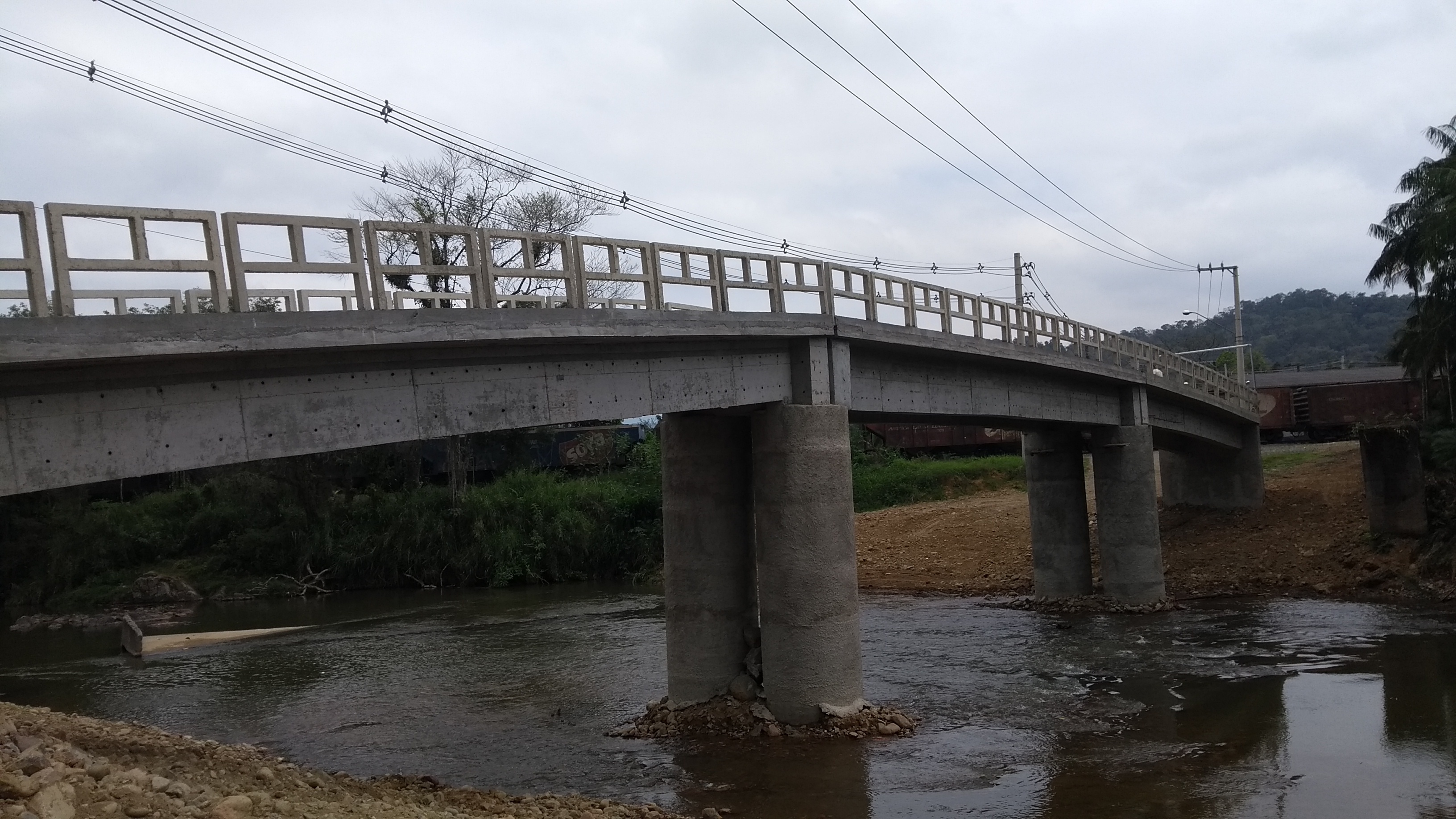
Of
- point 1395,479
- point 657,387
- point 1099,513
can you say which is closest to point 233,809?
point 657,387

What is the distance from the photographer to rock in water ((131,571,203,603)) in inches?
A: 1834

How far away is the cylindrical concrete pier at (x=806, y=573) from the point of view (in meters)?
16.9

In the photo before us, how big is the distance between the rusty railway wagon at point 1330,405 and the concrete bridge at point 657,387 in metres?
21.2

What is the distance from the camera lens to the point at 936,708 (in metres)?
19.0

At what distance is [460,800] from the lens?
1278 centimetres

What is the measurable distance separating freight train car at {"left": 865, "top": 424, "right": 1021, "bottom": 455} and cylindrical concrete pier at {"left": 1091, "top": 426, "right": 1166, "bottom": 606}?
2567 centimetres

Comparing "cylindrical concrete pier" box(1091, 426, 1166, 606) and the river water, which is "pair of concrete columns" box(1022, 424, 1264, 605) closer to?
"cylindrical concrete pier" box(1091, 426, 1166, 606)

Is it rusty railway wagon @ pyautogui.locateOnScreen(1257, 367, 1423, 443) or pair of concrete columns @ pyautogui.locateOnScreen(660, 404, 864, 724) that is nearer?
pair of concrete columns @ pyautogui.locateOnScreen(660, 404, 864, 724)

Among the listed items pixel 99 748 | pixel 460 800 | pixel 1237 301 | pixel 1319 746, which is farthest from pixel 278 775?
pixel 1237 301

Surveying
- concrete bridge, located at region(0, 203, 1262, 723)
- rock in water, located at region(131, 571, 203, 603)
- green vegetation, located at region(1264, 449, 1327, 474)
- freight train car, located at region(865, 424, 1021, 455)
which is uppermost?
concrete bridge, located at region(0, 203, 1262, 723)

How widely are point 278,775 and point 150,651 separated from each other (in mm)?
20812

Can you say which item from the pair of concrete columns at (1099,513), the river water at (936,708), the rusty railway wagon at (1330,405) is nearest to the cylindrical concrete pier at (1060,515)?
the pair of concrete columns at (1099,513)

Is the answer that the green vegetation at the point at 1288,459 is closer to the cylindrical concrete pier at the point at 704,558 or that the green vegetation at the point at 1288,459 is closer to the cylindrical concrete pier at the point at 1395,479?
the cylindrical concrete pier at the point at 1395,479

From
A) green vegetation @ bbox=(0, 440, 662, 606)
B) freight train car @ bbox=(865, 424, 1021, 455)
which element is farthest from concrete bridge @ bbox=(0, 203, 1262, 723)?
freight train car @ bbox=(865, 424, 1021, 455)
